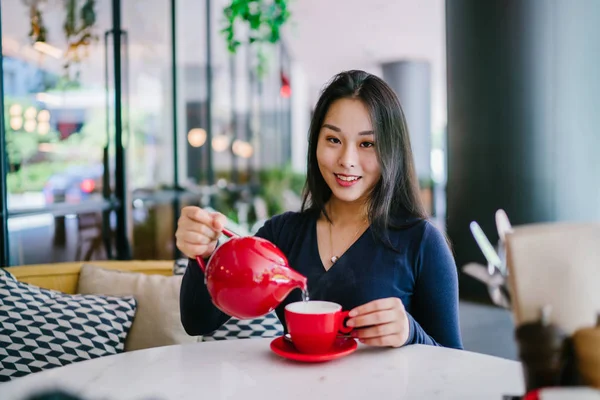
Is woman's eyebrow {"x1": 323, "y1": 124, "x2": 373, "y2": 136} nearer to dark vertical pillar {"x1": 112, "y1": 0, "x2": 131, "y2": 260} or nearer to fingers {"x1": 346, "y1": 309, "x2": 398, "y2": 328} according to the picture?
fingers {"x1": 346, "y1": 309, "x2": 398, "y2": 328}

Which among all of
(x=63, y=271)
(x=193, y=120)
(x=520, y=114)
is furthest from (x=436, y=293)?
(x=193, y=120)

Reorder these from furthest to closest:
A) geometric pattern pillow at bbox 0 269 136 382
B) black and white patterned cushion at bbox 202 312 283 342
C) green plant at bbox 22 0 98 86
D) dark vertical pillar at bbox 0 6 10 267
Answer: green plant at bbox 22 0 98 86
dark vertical pillar at bbox 0 6 10 267
black and white patterned cushion at bbox 202 312 283 342
geometric pattern pillow at bbox 0 269 136 382

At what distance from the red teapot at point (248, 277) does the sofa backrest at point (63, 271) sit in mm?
1075

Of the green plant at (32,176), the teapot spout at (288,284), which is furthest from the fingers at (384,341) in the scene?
the green plant at (32,176)

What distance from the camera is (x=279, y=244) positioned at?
4.68ft

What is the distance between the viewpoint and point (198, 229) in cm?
100

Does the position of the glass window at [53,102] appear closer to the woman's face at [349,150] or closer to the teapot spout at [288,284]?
the woman's face at [349,150]

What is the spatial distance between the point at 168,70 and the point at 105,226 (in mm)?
1802

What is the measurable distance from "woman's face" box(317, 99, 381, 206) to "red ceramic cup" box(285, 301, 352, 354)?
0.37 m

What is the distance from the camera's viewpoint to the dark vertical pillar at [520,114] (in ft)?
13.4

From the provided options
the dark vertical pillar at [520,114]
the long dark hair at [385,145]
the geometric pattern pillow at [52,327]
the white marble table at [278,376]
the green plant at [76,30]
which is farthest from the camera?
the dark vertical pillar at [520,114]

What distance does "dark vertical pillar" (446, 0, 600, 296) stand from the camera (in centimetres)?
407

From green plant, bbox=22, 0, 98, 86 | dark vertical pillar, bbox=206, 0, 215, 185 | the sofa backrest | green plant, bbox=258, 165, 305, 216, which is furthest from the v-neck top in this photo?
green plant, bbox=258, 165, 305, 216

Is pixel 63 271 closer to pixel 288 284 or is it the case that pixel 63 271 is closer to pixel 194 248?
pixel 194 248
